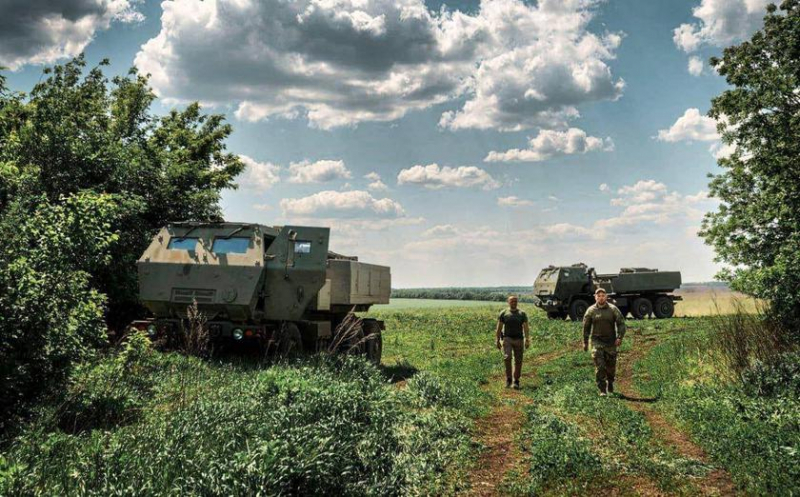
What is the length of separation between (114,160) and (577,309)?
24360 millimetres

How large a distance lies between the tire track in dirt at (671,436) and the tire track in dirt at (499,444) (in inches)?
74.4

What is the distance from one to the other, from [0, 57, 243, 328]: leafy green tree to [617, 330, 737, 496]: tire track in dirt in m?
10.5

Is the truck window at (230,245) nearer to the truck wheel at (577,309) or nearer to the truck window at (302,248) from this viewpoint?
the truck window at (302,248)

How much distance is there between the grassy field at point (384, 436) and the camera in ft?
17.0

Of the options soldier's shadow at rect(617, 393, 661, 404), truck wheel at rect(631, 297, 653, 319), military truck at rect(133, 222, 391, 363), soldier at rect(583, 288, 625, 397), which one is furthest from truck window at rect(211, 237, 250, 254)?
truck wheel at rect(631, 297, 653, 319)

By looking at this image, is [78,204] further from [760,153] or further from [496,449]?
[760,153]

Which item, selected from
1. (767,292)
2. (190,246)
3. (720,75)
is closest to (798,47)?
(720,75)

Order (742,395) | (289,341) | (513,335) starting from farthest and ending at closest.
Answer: (289,341) < (513,335) < (742,395)

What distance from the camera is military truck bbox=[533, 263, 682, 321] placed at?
33.5m

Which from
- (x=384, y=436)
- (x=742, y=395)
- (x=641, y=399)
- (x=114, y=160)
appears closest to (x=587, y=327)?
(x=641, y=399)

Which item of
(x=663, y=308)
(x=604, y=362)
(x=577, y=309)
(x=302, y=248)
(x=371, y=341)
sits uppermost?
(x=302, y=248)

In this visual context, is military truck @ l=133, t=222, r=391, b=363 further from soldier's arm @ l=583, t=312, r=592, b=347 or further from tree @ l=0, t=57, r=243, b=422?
soldier's arm @ l=583, t=312, r=592, b=347

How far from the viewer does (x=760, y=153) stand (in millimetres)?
19672

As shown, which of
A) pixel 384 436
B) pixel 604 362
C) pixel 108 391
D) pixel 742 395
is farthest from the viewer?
pixel 604 362
